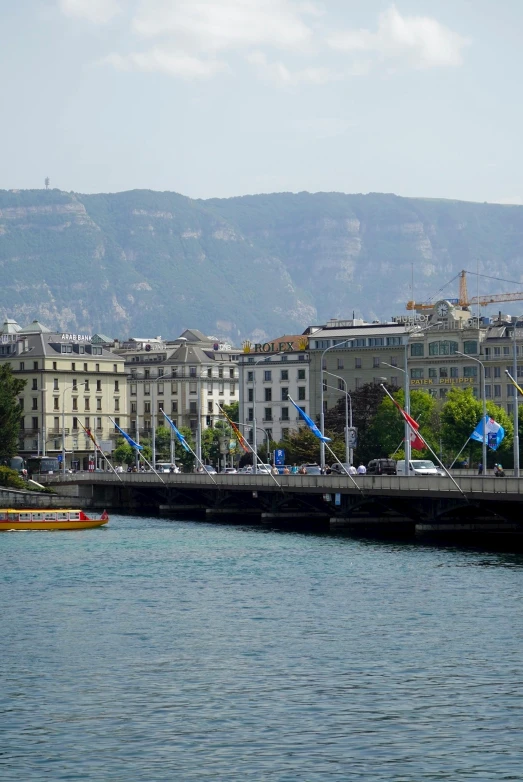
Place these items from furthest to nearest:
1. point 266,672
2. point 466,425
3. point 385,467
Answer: point 466,425
point 385,467
point 266,672

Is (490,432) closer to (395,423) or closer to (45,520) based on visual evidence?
(45,520)

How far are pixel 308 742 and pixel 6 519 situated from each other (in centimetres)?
8804

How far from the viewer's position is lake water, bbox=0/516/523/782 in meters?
39.1

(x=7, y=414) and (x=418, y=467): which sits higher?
(x=7, y=414)

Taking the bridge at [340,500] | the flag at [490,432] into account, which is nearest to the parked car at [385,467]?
the bridge at [340,500]

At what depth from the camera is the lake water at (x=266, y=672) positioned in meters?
39.1

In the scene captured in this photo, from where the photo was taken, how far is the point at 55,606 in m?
68.2

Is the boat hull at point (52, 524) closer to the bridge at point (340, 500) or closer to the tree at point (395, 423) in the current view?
the bridge at point (340, 500)

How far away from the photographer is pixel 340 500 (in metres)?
114

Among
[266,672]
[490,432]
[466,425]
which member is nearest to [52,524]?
[490,432]

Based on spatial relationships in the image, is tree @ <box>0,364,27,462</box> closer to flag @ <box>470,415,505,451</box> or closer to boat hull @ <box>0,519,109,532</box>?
boat hull @ <box>0,519,109,532</box>

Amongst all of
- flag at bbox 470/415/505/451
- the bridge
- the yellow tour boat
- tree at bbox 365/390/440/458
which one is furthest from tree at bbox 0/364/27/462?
flag at bbox 470/415/505/451

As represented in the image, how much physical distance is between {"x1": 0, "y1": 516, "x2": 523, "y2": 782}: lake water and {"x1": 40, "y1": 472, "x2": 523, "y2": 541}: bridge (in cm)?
626

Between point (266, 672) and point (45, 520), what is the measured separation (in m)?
78.6
